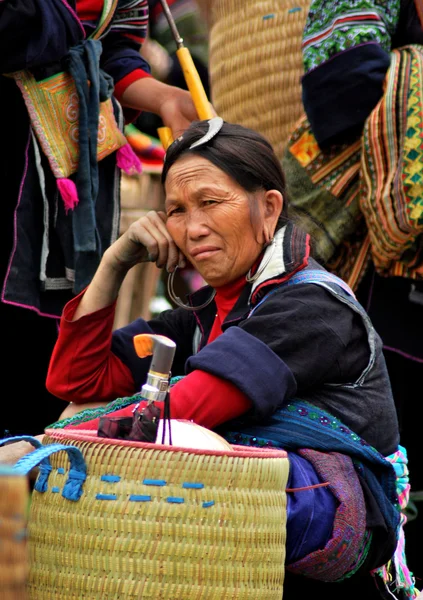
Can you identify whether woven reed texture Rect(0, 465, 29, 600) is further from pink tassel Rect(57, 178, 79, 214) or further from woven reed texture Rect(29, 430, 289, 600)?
pink tassel Rect(57, 178, 79, 214)

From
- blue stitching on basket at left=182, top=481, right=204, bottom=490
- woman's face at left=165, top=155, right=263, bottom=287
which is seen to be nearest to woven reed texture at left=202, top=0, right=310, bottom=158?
woman's face at left=165, top=155, right=263, bottom=287

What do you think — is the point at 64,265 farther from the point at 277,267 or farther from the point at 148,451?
the point at 148,451

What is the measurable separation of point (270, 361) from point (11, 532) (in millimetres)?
908

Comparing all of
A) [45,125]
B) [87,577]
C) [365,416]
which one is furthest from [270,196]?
[87,577]

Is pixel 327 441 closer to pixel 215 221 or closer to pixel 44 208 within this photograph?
pixel 215 221

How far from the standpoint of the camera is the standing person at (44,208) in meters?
2.58

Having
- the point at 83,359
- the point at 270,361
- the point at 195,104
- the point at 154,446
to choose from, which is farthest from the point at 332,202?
the point at 154,446

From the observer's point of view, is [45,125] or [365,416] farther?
[45,125]

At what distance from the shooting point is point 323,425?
6.39 ft

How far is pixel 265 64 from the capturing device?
139 inches

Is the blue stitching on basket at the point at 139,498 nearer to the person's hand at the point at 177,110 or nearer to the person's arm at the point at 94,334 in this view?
the person's arm at the point at 94,334

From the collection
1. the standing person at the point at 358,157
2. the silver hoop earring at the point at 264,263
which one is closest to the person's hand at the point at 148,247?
the silver hoop earring at the point at 264,263

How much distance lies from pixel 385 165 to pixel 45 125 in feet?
3.38

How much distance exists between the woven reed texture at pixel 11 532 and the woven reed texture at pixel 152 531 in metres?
0.39
